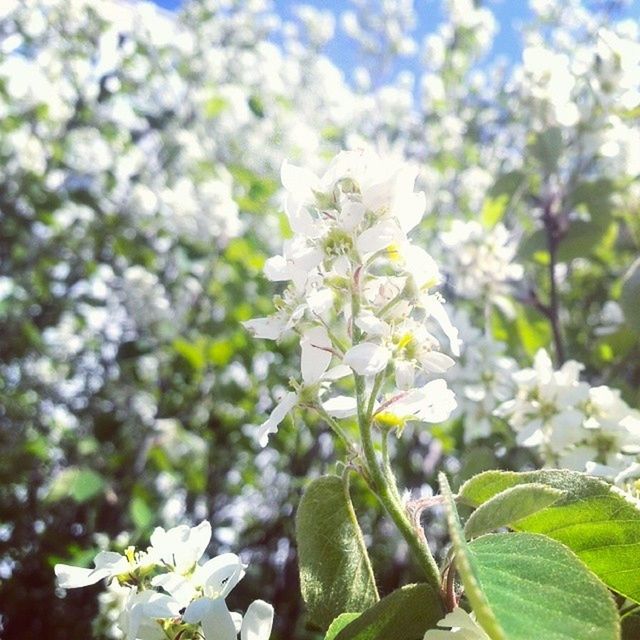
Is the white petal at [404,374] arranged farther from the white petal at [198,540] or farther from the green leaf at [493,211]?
the green leaf at [493,211]

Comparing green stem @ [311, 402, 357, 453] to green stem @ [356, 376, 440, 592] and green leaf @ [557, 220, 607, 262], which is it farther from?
green leaf @ [557, 220, 607, 262]

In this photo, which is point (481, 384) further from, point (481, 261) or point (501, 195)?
point (501, 195)

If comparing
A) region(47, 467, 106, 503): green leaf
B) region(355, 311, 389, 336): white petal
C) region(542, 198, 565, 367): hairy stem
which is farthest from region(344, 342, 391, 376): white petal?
region(47, 467, 106, 503): green leaf

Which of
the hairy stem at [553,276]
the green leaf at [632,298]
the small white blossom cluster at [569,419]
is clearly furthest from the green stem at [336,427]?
the hairy stem at [553,276]

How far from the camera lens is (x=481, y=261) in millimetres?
1938

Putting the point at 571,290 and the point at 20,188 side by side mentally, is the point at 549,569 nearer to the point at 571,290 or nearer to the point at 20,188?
the point at 571,290

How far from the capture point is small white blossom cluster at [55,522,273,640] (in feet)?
2.01

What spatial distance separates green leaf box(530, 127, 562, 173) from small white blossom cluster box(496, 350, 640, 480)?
0.76 meters

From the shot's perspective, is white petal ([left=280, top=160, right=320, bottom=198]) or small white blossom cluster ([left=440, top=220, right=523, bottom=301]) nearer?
white petal ([left=280, top=160, right=320, bottom=198])

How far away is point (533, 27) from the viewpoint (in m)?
4.80

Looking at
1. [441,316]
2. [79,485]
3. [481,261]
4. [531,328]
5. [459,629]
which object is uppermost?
[441,316]

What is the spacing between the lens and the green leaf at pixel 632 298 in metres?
1.42

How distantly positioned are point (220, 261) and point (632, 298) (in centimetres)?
206

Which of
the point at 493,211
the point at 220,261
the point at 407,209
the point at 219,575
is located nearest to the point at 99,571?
the point at 219,575
